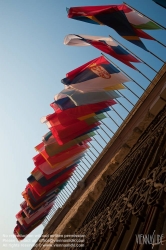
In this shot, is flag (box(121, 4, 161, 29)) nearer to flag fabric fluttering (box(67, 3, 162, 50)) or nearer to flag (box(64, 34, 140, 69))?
flag fabric fluttering (box(67, 3, 162, 50))

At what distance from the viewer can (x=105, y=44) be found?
8570 millimetres

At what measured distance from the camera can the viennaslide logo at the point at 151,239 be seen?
1.44 m

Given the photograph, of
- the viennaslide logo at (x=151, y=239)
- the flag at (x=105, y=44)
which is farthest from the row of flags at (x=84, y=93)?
the viennaslide logo at (x=151, y=239)

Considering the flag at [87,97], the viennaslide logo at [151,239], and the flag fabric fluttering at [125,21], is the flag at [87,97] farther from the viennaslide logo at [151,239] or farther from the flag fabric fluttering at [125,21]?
the viennaslide logo at [151,239]

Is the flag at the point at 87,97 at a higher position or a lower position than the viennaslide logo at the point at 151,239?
higher

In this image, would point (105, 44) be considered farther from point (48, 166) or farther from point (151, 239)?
point (151, 239)

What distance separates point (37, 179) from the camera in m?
13.3

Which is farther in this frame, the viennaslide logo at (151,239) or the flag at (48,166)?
the flag at (48,166)

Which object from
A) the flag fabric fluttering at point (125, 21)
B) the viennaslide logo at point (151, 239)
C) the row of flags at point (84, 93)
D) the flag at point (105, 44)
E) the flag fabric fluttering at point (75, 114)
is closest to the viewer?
the viennaslide logo at point (151, 239)

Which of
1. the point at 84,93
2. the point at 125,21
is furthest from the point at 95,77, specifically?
the point at 125,21

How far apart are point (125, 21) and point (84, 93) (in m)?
3.04

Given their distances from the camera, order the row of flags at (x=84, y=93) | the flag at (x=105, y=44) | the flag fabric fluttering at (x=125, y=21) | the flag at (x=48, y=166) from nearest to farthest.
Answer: the flag fabric fluttering at (x=125, y=21)
the row of flags at (x=84, y=93)
the flag at (x=105, y=44)
the flag at (x=48, y=166)

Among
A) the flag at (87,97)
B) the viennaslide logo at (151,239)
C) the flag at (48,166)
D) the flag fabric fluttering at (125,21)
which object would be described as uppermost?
the flag fabric fluttering at (125,21)

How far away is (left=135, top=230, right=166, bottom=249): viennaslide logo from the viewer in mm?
1442
